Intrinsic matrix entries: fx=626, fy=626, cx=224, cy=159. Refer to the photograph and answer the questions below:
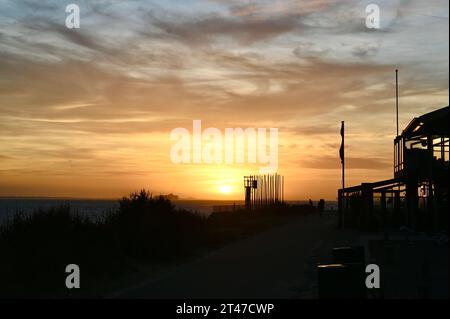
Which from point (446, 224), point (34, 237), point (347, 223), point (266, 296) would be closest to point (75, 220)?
point (34, 237)

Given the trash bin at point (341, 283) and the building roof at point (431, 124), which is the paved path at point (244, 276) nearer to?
the trash bin at point (341, 283)

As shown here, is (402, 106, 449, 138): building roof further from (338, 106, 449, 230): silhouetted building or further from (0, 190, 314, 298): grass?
(0, 190, 314, 298): grass

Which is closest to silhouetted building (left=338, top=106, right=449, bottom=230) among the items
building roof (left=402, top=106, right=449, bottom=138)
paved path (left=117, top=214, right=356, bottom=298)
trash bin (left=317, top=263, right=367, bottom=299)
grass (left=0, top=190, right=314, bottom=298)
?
building roof (left=402, top=106, right=449, bottom=138)

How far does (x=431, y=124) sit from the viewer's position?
30422 millimetres

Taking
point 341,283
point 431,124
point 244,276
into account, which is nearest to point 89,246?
point 244,276

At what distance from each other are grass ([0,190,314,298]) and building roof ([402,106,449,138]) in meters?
11.7

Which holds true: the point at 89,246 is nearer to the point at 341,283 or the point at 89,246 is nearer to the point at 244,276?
the point at 244,276

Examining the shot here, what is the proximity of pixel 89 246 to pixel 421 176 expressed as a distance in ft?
62.0

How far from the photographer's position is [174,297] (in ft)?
47.8

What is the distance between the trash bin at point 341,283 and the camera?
11906 mm

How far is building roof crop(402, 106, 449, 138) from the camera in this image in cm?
2848
